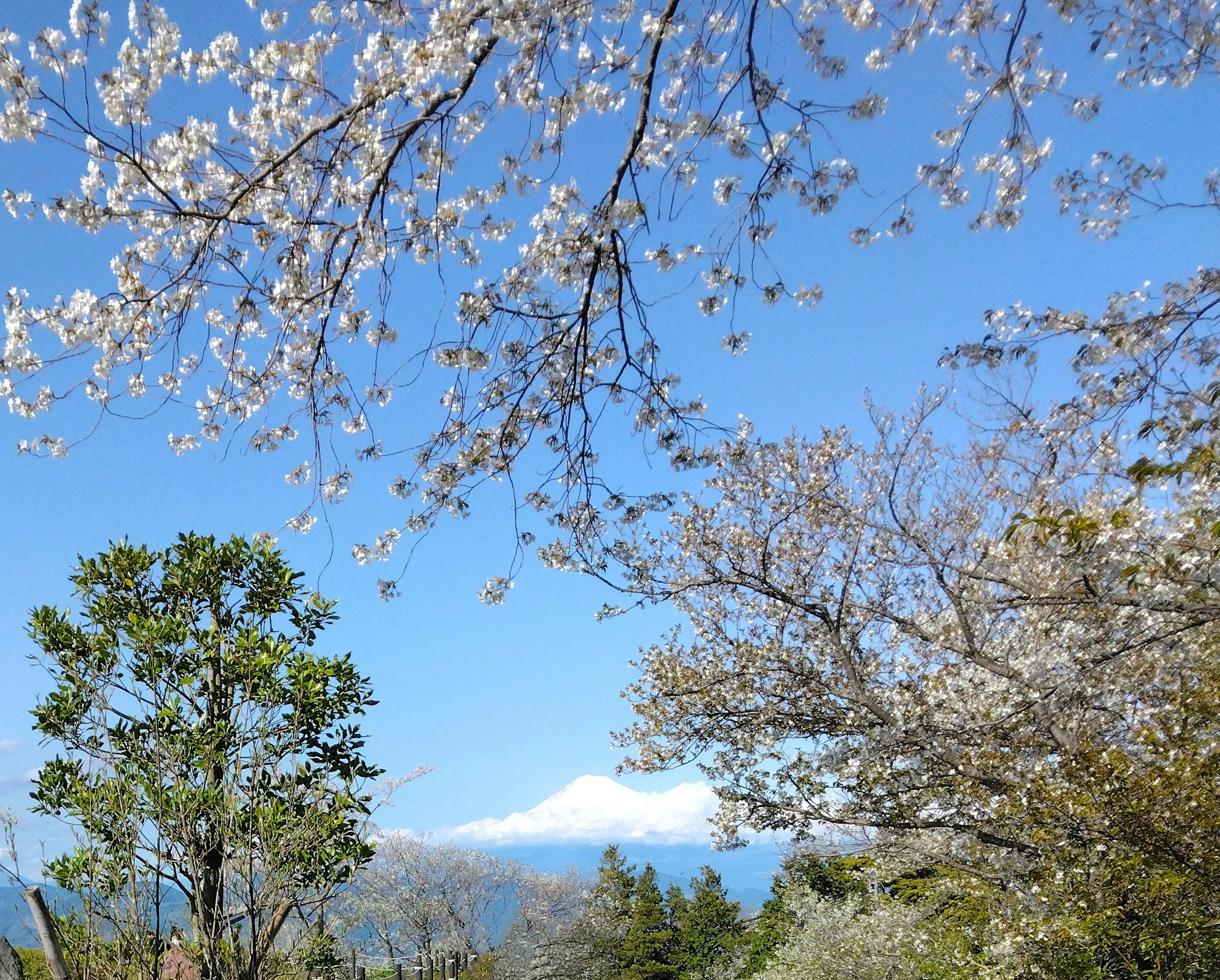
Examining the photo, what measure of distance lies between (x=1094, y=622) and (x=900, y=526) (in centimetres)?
334

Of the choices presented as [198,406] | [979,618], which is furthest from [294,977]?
[979,618]

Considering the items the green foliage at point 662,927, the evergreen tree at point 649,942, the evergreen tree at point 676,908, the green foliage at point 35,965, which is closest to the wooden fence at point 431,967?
the green foliage at point 35,965

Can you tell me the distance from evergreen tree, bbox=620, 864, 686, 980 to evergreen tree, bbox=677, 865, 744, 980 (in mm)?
424

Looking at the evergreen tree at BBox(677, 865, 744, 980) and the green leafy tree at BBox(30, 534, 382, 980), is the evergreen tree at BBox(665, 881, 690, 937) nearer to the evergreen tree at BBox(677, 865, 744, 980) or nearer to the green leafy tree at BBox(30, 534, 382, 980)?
the evergreen tree at BBox(677, 865, 744, 980)

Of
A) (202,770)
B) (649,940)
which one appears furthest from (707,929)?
(202,770)

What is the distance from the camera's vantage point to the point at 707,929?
20.7m

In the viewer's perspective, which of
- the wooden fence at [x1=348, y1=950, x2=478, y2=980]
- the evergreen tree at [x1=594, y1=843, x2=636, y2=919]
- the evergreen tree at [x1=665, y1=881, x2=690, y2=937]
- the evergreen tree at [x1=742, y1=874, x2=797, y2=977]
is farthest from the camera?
the evergreen tree at [x1=594, y1=843, x2=636, y2=919]

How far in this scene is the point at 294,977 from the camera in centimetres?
440

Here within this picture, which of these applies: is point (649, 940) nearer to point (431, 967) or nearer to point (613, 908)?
point (613, 908)

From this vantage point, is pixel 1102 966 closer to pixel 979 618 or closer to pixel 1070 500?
pixel 979 618

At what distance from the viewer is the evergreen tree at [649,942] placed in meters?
20.6

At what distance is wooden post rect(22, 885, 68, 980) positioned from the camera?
2.35 meters

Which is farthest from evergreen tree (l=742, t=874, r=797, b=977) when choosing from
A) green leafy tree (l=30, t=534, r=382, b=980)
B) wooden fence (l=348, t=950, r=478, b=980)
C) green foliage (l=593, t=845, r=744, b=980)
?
green leafy tree (l=30, t=534, r=382, b=980)

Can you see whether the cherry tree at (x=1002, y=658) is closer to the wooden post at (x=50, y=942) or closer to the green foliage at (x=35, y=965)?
the wooden post at (x=50, y=942)
